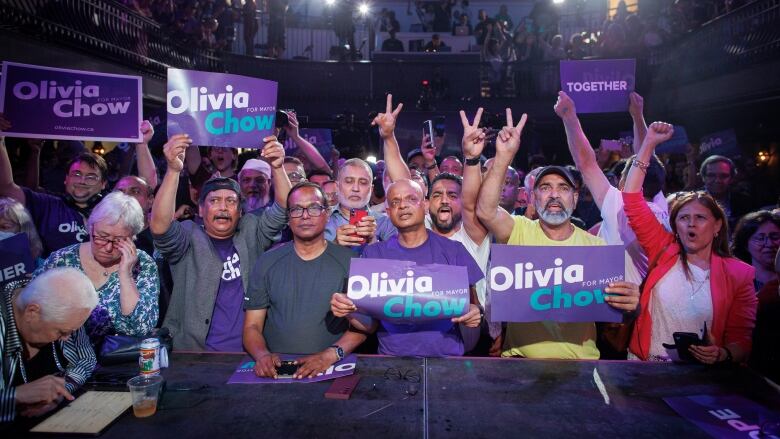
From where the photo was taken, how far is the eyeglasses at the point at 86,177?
13.4 feet

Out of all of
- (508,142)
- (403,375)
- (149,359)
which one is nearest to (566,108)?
(508,142)

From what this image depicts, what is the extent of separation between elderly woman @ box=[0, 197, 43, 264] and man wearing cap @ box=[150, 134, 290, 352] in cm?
92

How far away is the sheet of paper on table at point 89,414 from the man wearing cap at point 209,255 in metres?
0.92

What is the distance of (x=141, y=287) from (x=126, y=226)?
14.6 inches

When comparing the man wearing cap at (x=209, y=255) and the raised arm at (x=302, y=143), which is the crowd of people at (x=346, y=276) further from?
the raised arm at (x=302, y=143)

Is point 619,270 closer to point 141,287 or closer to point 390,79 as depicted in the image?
point 141,287

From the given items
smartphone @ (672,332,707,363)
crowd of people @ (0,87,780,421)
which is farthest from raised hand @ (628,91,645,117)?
smartphone @ (672,332,707,363)

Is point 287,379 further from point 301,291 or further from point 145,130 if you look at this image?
point 145,130

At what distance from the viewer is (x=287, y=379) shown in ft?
8.10

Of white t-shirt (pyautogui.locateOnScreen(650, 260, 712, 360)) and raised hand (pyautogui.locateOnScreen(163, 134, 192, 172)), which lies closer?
white t-shirt (pyautogui.locateOnScreen(650, 260, 712, 360))

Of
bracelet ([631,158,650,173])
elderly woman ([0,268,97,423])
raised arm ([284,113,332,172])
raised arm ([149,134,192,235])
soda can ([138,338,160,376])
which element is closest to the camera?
elderly woman ([0,268,97,423])

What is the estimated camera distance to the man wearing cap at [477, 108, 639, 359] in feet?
9.86

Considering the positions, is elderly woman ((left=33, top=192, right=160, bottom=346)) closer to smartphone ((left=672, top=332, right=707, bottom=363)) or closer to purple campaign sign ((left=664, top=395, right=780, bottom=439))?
purple campaign sign ((left=664, top=395, right=780, bottom=439))

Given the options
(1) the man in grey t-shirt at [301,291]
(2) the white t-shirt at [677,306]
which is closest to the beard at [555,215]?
(2) the white t-shirt at [677,306]
